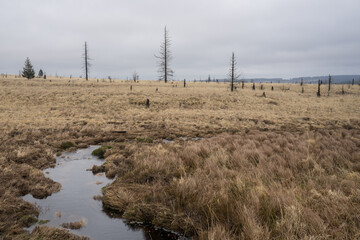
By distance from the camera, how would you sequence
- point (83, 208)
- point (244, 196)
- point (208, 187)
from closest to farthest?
point (244, 196) < point (208, 187) < point (83, 208)

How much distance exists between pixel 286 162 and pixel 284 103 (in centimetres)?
3101

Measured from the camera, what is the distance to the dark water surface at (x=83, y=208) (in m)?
4.80

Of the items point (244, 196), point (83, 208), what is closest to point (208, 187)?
point (244, 196)

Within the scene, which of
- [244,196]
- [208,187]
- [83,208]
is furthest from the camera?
[83,208]

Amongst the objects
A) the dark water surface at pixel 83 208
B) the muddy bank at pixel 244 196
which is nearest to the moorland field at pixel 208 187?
the muddy bank at pixel 244 196

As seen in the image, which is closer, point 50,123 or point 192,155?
point 192,155

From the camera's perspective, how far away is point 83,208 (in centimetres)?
584

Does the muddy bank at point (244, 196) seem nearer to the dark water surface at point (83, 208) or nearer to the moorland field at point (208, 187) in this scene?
the moorland field at point (208, 187)

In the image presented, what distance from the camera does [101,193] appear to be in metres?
6.71

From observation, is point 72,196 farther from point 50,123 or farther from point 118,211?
point 50,123

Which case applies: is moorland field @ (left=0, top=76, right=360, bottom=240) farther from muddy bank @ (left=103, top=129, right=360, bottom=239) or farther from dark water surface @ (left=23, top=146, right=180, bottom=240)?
dark water surface @ (left=23, top=146, right=180, bottom=240)

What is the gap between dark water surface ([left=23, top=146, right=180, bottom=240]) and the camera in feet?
15.8

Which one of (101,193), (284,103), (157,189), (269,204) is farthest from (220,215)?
(284,103)

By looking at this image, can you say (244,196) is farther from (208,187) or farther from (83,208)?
(83,208)
